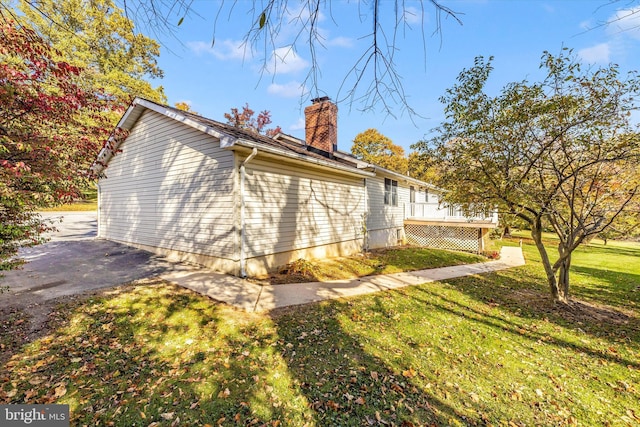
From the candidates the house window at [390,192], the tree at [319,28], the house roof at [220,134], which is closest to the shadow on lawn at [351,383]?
the tree at [319,28]

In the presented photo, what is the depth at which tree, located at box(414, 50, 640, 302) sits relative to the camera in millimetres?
4832

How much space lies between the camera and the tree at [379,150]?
3603 centimetres

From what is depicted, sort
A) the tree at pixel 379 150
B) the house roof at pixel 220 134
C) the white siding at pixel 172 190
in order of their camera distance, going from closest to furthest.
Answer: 1. the house roof at pixel 220 134
2. the white siding at pixel 172 190
3. the tree at pixel 379 150

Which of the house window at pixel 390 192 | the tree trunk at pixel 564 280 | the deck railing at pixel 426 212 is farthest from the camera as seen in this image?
the deck railing at pixel 426 212

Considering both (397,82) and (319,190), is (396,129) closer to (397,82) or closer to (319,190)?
(397,82)

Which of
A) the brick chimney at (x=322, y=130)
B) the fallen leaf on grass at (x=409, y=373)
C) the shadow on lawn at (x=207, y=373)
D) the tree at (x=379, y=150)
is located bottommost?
the fallen leaf on grass at (x=409, y=373)

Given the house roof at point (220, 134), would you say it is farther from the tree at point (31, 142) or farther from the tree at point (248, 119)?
the tree at point (248, 119)

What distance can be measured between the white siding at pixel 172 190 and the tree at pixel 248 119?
72.2 feet

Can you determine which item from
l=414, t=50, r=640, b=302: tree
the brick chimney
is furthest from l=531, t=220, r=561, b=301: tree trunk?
the brick chimney

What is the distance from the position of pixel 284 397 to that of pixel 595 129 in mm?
6809

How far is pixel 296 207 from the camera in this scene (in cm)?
858

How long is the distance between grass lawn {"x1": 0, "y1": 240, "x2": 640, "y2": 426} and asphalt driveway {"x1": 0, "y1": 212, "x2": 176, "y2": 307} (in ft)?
2.71

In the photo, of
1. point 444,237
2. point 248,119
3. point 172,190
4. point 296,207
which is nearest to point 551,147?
point 296,207

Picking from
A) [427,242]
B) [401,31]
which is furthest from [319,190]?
[427,242]
